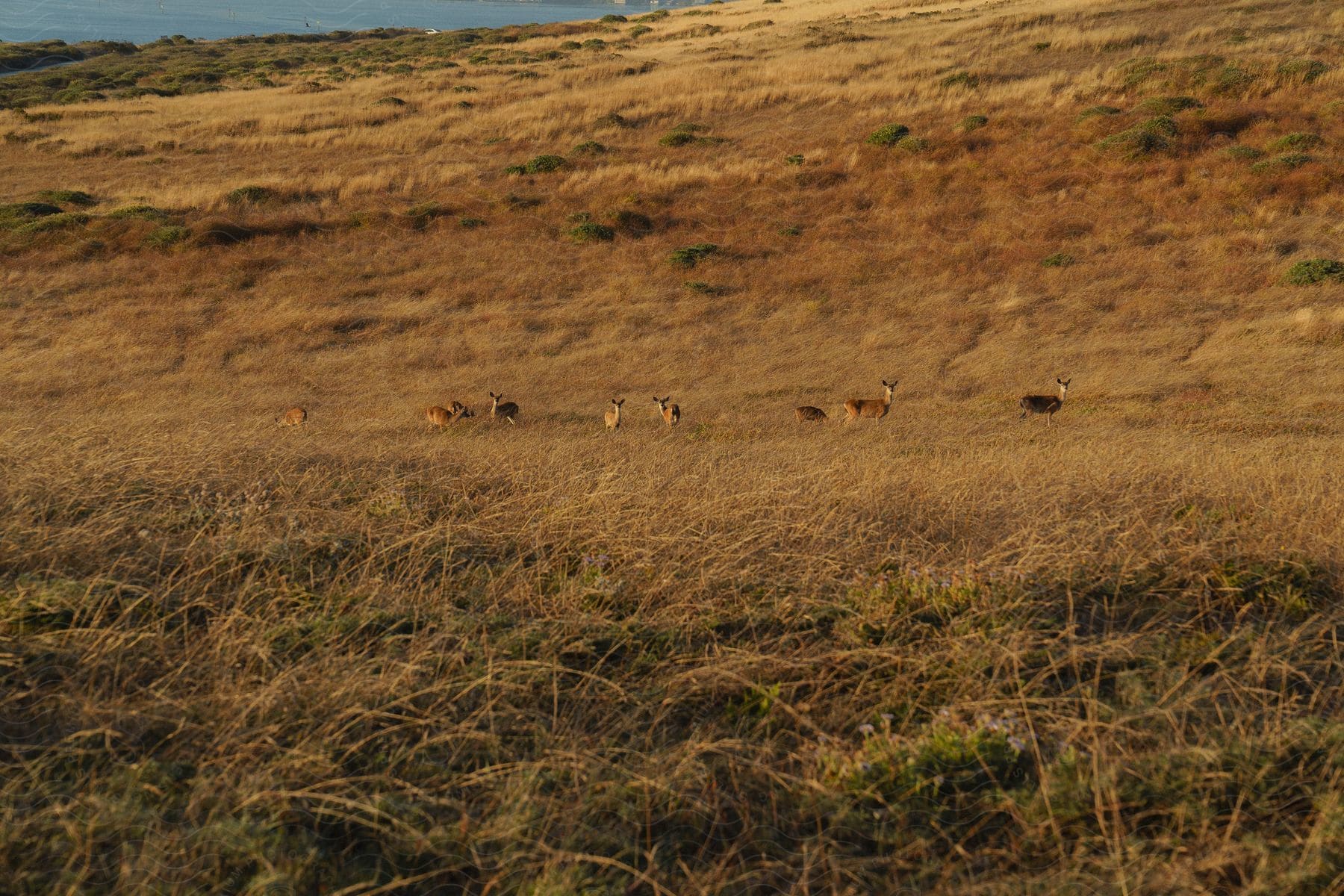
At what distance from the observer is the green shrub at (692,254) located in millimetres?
24609

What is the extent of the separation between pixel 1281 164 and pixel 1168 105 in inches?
234

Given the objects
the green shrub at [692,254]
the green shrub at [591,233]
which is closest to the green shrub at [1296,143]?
the green shrub at [692,254]

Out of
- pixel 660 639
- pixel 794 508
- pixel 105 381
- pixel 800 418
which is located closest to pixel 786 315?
pixel 800 418

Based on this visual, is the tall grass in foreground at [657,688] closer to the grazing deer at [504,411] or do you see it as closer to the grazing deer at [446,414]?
the grazing deer at [446,414]

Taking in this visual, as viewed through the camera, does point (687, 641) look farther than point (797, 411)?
No

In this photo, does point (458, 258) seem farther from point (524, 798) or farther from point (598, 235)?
point (524, 798)

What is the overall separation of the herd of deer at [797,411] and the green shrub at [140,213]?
16.1 meters

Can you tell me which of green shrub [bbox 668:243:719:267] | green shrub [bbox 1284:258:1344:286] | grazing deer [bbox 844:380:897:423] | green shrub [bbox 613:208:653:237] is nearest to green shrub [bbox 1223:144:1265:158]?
green shrub [bbox 1284:258:1344:286]

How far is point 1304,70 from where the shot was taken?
3177 centimetres

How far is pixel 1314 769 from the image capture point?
3.16 m

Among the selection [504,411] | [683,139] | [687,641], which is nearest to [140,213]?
[683,139]

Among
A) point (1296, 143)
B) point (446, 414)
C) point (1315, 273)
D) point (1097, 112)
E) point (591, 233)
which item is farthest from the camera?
point (1097, 112)

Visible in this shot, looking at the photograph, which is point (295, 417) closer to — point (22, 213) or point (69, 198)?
point (22, 213)

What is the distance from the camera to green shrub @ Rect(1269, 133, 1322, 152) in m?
26.6
